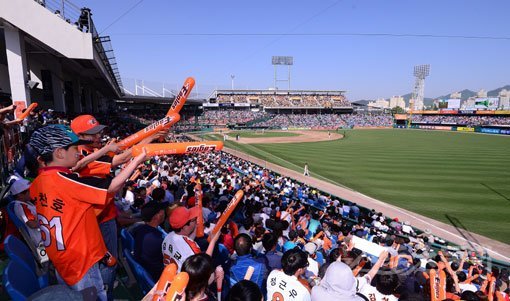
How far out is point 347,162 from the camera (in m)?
25.6

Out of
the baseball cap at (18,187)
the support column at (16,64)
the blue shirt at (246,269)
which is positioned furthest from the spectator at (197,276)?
the support column at (16,64)

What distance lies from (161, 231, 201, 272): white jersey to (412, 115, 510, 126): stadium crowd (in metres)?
77.6

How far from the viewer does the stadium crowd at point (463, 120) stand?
207 ft

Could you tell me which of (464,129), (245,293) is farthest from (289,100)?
(245,293)

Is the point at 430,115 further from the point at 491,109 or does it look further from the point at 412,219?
the point at 412,219

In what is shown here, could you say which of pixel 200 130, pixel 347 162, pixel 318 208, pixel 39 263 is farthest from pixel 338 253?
pixel 200 130

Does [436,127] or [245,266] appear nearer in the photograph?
[245,266]

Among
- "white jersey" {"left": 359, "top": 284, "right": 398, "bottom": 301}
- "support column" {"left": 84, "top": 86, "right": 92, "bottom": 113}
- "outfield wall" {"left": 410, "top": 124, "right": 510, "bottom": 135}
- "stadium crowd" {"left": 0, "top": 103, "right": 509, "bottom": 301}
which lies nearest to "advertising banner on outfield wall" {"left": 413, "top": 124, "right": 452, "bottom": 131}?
"outfield wall" {"left": 410, "top": 124, "right": 510, "bottom": 135}

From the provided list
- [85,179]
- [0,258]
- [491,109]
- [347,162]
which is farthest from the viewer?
[491,109]

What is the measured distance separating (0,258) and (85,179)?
3275 millimetres

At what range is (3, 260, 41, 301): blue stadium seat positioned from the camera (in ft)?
6.47

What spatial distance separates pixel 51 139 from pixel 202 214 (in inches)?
77.1

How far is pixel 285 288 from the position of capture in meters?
2.89

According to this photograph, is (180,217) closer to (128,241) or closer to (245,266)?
(245,266)
